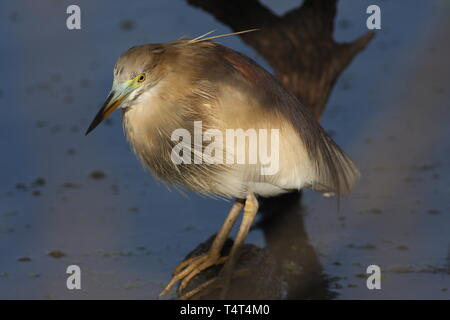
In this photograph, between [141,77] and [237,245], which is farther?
[237,245]

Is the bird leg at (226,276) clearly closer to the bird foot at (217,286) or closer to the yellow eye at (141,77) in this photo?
the bird foot at (217,286)

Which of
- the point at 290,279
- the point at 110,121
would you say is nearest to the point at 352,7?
the point at 110,121

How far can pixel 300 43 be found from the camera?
5.86 m

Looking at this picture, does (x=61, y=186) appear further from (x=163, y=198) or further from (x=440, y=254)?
(x=440, y=254)

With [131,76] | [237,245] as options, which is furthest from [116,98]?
[237,245]

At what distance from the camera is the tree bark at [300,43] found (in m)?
5.82

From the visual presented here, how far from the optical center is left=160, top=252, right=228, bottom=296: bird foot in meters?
4.18

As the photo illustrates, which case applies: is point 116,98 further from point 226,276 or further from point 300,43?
point 300,43

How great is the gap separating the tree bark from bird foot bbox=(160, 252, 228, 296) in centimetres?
183

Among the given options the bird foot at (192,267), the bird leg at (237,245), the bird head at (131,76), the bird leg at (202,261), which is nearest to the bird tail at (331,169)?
the bird leg at (237,245)

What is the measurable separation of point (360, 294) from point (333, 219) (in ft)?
2.82

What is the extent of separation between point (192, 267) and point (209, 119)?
813mm

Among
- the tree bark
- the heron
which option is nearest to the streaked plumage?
the heron

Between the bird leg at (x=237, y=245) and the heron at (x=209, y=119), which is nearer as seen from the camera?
the heron at (x=209, y=119)
